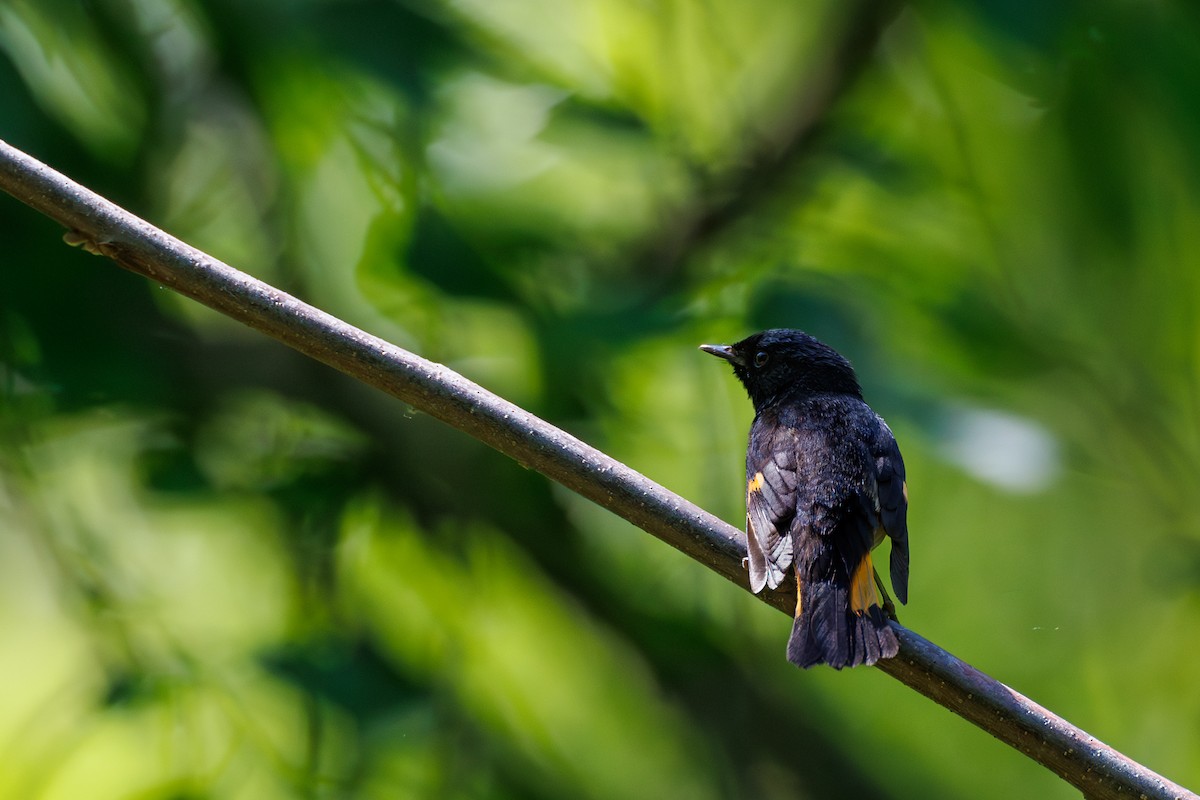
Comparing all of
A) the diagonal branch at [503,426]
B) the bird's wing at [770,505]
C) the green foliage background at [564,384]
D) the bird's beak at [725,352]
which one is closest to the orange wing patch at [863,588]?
the bird's wing at [770,505]

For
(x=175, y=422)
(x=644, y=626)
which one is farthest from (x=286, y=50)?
(x=644, y=626)

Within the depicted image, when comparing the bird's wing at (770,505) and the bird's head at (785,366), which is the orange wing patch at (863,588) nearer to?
the bird's wing at (770,505)

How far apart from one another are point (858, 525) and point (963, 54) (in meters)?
2.00

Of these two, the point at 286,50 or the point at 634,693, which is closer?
the point at 286,50

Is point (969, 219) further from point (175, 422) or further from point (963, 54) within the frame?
point (175, 422)

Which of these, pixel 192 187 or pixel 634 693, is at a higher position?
pixel 192 187

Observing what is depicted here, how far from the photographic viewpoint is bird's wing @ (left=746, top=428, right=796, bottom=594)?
2.53 m

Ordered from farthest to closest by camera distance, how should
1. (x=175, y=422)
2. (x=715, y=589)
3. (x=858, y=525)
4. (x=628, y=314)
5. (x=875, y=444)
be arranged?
(x=715, y=589)
(x=175, y=422)
(x=628, y=314)
(x=875, y=444)
(x=858, y=525)

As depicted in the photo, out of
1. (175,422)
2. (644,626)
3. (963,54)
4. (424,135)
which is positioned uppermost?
(963,54)

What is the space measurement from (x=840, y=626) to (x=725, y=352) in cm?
129

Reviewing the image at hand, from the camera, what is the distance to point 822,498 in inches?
115

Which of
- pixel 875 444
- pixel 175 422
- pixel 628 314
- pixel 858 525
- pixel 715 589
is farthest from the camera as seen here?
pixel 715 589

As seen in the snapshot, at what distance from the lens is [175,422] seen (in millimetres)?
3631

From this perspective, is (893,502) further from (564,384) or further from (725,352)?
(564,384)
